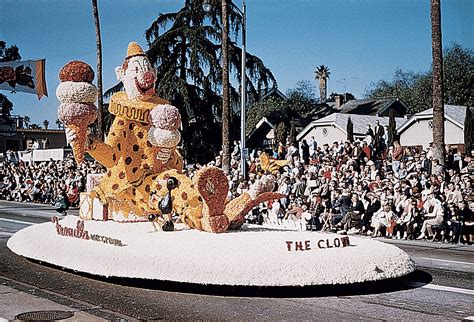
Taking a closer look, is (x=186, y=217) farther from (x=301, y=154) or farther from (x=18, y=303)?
(x=301, y=154)

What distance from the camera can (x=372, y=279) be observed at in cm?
889

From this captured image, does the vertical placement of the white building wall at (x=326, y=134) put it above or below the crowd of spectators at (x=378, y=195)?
above

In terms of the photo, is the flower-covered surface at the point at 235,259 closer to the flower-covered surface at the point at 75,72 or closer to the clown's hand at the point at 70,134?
the clown's hand at the point at 70,134

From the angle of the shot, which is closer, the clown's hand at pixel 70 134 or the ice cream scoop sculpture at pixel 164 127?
the ice cream scoop sculpture at pixel 164 127

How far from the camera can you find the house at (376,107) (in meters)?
49.6

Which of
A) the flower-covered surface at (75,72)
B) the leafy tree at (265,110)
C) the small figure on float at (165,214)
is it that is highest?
the leafy tree at (265,110)

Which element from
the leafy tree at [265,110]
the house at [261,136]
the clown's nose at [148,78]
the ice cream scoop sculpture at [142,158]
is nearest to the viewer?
the ice cream scoop sculpture at [142,158]

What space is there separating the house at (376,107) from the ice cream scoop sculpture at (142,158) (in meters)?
38.2

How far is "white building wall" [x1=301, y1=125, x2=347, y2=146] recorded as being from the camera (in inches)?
1521

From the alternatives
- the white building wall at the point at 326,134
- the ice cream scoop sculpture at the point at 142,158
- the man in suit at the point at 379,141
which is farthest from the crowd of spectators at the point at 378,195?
the white building wall at the point at 326,134

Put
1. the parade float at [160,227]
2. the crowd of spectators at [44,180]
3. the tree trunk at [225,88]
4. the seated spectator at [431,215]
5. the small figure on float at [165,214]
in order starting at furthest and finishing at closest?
the crowd of spectators at [44,180] < the tree trunk at [225,88] < the seated spectator at [431,215] < the small figure on float at [165,214] < the parade float at [160,227]

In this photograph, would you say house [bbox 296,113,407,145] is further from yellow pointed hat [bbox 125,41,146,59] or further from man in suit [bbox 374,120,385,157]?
yellow pointed hat [bbox 125,41,146,59]

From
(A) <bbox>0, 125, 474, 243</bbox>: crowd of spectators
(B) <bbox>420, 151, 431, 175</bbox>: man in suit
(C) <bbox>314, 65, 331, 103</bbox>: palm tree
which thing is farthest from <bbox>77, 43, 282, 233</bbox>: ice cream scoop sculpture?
(C) <bbox>314, 65, 331, 103</bbox>: palm tree

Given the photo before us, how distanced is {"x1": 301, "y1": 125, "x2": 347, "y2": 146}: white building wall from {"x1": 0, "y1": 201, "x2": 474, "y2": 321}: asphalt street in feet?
91.2
